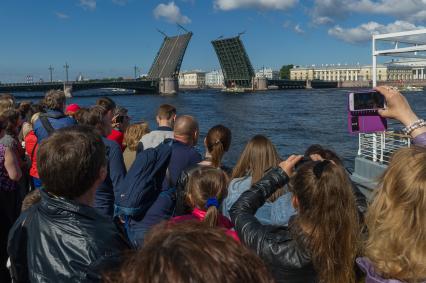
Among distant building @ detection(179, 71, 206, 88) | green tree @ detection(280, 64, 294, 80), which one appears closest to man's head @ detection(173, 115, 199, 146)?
green tree @ detection(280, 64, 294, 80)

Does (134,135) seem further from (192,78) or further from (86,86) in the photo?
(192,78)

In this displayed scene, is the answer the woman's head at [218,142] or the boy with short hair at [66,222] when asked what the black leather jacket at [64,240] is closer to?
the boy with short hair at [66,222]

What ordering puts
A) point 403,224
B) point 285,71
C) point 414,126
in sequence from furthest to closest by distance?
1. point 285,71
2. point 414,126
3. point 403,224

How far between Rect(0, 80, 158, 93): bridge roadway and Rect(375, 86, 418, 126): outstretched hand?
6418 cm

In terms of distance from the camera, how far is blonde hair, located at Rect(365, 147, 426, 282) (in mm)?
1021

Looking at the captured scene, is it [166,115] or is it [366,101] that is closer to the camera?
[366,101]

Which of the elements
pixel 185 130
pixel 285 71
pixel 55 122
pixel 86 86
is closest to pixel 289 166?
pixel 185 130

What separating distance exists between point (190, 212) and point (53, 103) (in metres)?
1.65

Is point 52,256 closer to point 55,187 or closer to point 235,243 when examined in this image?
point 55,187

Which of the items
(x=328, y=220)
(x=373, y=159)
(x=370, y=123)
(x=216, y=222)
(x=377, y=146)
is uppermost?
(x=370, y=123)

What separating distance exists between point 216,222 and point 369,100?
2.55ft

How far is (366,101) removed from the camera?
188 cm

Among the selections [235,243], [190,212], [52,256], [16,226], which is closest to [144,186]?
[190,212]

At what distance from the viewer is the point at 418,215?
3.38 feet
